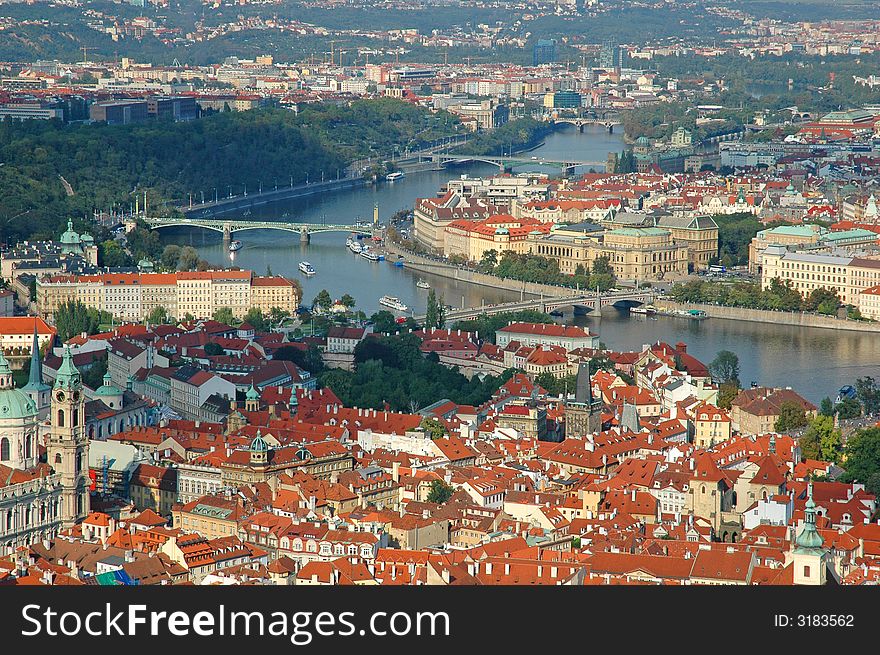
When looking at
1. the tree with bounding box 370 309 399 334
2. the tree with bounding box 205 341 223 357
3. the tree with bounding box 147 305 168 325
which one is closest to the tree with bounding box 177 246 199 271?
the tree with bounding box 147 305 168 325

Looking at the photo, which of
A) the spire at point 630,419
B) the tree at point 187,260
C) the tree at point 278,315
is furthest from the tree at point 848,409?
the tree at point 187,260

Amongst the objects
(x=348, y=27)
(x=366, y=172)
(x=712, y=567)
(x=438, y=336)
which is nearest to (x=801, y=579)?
(x=712, y=567)

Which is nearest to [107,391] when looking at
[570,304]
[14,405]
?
[14,405]

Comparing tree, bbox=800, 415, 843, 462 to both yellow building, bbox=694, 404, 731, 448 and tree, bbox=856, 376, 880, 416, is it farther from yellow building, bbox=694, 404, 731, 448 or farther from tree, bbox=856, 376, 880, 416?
tree, bbox=856, 376, 880, 416

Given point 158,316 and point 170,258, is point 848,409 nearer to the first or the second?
point 158,316

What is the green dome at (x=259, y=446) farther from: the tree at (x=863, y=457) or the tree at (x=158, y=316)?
the tree at (x=158, y=316)

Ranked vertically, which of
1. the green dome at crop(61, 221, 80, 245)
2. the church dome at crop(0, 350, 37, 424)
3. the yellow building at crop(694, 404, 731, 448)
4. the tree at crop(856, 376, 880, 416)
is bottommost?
the green dome at crop(61, 221, 80, 245)
